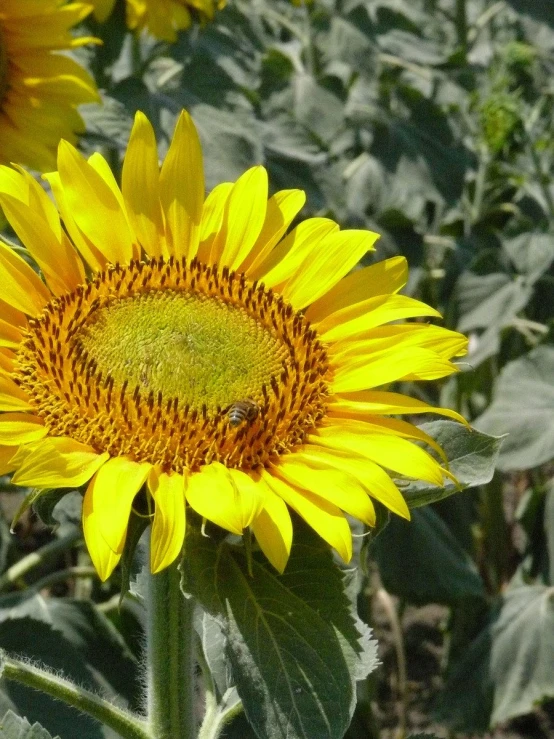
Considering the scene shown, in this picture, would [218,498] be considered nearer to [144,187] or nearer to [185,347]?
[185,347]

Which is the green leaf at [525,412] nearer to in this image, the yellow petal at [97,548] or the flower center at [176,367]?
the flower center at [176,367]

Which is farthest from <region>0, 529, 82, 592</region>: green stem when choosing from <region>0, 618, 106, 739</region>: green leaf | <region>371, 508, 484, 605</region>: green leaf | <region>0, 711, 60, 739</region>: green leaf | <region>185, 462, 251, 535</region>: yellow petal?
<region>185, 462, 251, 535</region>: yellow petal

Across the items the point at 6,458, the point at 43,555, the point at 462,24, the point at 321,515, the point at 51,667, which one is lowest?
the point at 43,555

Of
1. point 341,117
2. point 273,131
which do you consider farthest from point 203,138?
point 341,117

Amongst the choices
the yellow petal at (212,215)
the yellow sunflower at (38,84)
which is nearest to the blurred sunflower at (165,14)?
the yellow sunflower at (38,84)

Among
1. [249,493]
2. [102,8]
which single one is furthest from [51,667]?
[102,8]

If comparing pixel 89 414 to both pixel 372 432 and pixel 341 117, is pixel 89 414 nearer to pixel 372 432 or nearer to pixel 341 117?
pixel 372 432

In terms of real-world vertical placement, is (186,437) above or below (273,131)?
below
